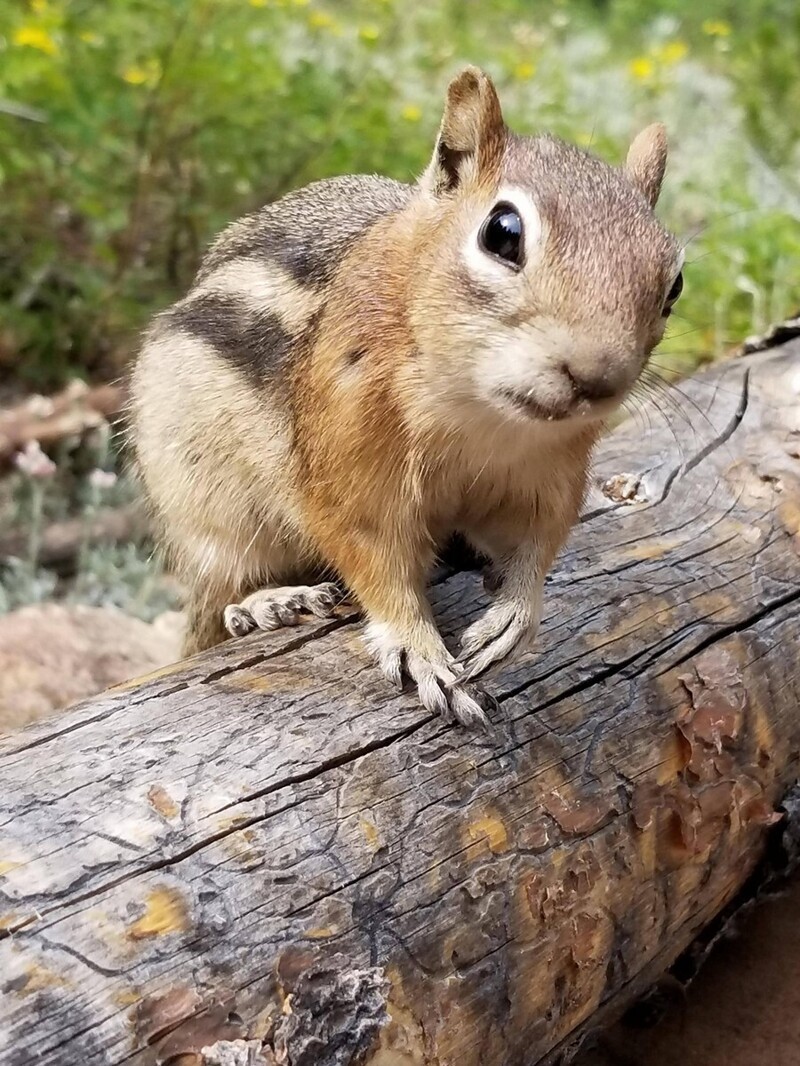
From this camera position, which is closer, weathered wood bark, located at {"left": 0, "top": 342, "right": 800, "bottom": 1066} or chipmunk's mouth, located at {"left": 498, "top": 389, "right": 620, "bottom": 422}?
weathered wood bark, located at {"left": 0, "top": 342, "right": 800, "bottom": 1066}

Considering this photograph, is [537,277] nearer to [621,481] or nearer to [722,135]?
[621,481]

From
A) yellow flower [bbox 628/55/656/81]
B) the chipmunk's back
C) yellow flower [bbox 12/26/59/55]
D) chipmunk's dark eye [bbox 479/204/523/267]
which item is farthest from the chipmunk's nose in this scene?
yellow flower [bbox 628/55/656/81]

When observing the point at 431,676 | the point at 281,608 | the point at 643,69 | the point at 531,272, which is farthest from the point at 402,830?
the point at 643,69

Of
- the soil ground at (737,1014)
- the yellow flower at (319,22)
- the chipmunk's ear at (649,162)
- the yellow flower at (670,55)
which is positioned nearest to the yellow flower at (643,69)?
the yellow flower at (670,55)

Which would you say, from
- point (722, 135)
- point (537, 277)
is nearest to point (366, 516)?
point (537, 277)

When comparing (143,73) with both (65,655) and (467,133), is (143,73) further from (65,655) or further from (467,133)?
(467,133)

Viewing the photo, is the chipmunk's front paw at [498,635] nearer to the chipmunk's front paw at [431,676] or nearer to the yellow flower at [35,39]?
the chipmunk's front paw at [431,676]

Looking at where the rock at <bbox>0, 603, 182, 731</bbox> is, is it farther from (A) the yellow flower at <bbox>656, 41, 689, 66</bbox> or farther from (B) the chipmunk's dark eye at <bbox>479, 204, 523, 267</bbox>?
(A) the yellow flower at <bbox>656, 41, 689, 66</bbox>
